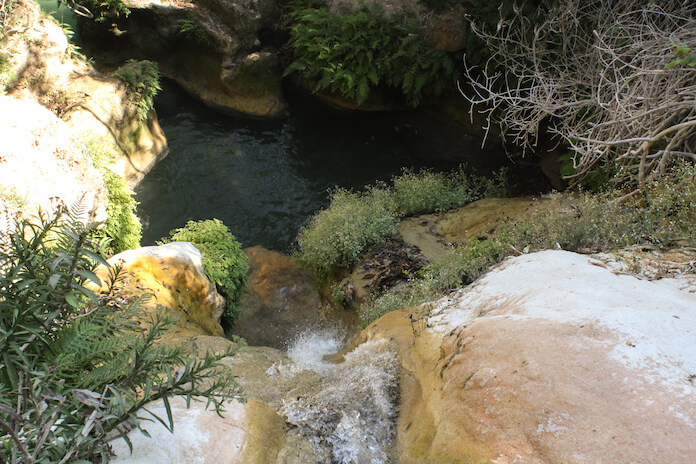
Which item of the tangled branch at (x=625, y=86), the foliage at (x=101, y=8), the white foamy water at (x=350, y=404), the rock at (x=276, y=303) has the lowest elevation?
the rock at (x=276, y=303)

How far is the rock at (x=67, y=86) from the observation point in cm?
767

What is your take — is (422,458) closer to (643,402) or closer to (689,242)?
(643,402)

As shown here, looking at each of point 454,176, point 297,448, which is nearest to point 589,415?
point 297,448

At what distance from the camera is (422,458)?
2.65 m

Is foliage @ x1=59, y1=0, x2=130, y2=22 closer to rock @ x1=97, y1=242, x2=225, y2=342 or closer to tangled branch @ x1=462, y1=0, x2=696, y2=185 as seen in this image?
rock @ x1=97, y1=242, x2=225, y2=342

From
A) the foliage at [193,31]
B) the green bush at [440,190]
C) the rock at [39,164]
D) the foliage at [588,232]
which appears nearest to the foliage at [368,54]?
the green bush at [440,190]

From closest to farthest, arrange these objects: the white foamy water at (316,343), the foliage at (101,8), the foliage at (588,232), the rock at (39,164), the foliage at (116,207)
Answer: the foliage at (588,232)
the rock at (39,164)
the white foamy water at (316,343)
the foliage at (116,207)
the foliage at (101,8)

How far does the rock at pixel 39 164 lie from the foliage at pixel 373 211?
3309 mm

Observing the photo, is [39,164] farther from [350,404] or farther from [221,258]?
[350,404]

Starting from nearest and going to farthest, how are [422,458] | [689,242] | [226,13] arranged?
[422,458] < [689,242] < [226,13]

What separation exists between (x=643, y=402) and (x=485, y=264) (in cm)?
272

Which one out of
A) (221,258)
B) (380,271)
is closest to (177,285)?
(221,258)

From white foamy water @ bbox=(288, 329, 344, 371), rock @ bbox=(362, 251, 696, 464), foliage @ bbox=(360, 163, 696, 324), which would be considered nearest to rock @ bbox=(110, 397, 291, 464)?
rock @ bbox=(362, 251, 696, 464)

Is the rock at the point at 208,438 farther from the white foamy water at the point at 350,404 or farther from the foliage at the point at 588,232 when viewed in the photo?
the foliage at the point at 588,232
